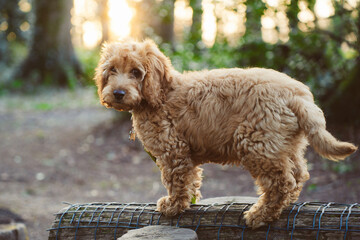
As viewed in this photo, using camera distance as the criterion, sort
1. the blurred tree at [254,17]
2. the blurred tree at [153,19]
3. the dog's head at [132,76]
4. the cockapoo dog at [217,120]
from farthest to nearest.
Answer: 1. the blurred tree at [153,19]
2. the blurred tree at [254,17]
3. the dog's head at [132,76]
4. the cockapoo dog at [217,120]

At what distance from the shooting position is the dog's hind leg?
13.3 feet

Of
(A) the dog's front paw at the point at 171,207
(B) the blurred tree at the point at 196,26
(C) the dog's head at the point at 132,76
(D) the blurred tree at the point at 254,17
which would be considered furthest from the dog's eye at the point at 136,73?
(B) the blurred tree at the point at 196,26

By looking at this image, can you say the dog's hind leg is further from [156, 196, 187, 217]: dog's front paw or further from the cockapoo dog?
[156, 196, 187, 217]: dog's front paw

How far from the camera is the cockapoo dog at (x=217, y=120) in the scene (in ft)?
13.1

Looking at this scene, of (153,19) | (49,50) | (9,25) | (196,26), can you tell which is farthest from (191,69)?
(9,25)

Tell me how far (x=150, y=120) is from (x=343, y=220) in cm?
227

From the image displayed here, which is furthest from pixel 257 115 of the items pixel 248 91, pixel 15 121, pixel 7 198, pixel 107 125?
pixel 15 121

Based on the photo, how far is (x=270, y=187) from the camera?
412cm

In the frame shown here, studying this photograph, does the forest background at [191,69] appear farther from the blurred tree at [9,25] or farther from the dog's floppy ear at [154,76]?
the blurred tree at [9,25]

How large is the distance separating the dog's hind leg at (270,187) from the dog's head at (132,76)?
4.28ft

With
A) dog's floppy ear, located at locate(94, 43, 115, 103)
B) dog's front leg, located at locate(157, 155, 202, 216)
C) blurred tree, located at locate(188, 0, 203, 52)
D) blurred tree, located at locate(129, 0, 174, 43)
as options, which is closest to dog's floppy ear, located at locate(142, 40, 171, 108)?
dog's floppy ear, located at locate(94, 43, 115, 103)

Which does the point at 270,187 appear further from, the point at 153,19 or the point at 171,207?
the point at 153,19

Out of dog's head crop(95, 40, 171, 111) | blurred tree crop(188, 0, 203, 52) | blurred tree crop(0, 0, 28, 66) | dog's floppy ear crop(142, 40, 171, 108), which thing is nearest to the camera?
dog's head crop(95, 40, 171, 111)

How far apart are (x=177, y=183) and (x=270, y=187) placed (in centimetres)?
103
